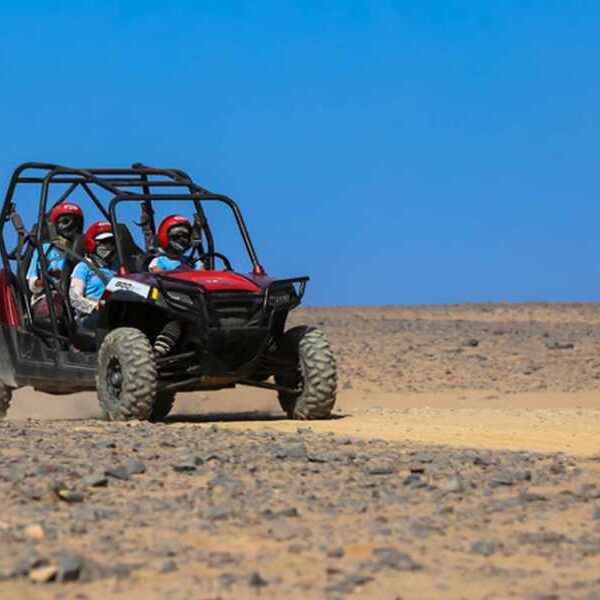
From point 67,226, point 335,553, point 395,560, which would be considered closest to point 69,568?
point 335,553

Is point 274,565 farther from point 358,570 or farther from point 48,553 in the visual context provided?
point 48,553

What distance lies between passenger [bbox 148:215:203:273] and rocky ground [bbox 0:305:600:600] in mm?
1503

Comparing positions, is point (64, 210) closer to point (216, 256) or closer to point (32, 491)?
point (216, 256)

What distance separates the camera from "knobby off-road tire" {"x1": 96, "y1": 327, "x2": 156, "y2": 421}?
14.6 metres

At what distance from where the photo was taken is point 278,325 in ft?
50.5

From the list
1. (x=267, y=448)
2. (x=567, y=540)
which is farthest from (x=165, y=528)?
(x=267, y=448)

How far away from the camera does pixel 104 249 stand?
15.9 metres

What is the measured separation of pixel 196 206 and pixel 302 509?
7361 mm

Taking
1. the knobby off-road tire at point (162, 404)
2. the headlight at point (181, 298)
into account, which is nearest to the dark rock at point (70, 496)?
the headlight at point (181, 298)

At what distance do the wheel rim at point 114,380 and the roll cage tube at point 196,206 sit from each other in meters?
0.82

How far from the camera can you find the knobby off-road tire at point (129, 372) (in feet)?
47.8

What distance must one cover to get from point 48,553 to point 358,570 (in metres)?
1.42

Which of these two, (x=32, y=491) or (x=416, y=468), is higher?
(x=32, y=491)

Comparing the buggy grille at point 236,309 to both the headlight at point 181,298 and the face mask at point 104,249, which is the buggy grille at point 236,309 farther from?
the face mask at point 104,249
